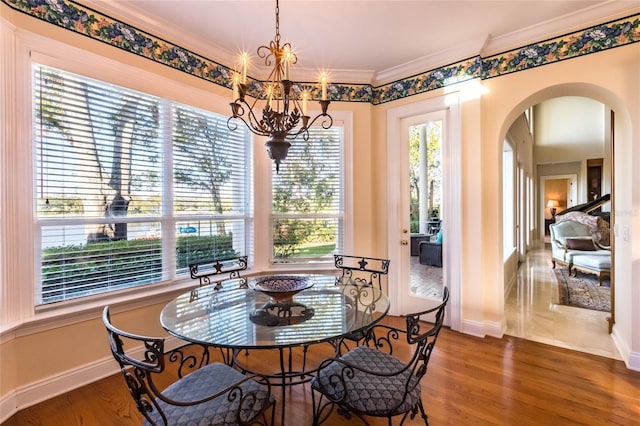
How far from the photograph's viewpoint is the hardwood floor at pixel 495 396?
1843mm

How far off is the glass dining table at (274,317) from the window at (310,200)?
1.32 m

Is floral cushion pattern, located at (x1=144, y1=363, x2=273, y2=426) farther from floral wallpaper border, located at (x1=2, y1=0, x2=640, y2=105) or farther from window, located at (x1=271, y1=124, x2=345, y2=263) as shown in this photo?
floral wallpaper border, located at (x1=2, y1=0, x2=640, y2=105)

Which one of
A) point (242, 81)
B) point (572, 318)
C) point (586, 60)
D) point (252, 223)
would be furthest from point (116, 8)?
point (572, 318)

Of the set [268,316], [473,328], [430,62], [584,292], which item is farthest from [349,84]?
[584,292]

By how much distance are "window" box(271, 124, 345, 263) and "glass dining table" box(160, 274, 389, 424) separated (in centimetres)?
132

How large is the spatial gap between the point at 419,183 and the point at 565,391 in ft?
7.23

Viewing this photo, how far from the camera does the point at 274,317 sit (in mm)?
1678

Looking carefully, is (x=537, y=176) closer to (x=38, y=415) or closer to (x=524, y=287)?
(x=524, y=287)

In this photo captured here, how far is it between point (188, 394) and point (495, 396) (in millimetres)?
1969

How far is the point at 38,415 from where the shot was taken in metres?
1.90

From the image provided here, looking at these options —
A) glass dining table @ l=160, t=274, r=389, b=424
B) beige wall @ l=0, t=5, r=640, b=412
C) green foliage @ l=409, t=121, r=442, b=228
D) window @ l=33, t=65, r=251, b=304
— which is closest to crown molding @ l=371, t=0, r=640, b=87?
beige wall @ l=0, t=5, r=640, b=412

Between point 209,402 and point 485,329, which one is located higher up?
point 209,402

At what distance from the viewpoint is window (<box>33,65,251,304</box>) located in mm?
2107

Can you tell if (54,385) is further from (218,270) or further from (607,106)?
(607,106)
